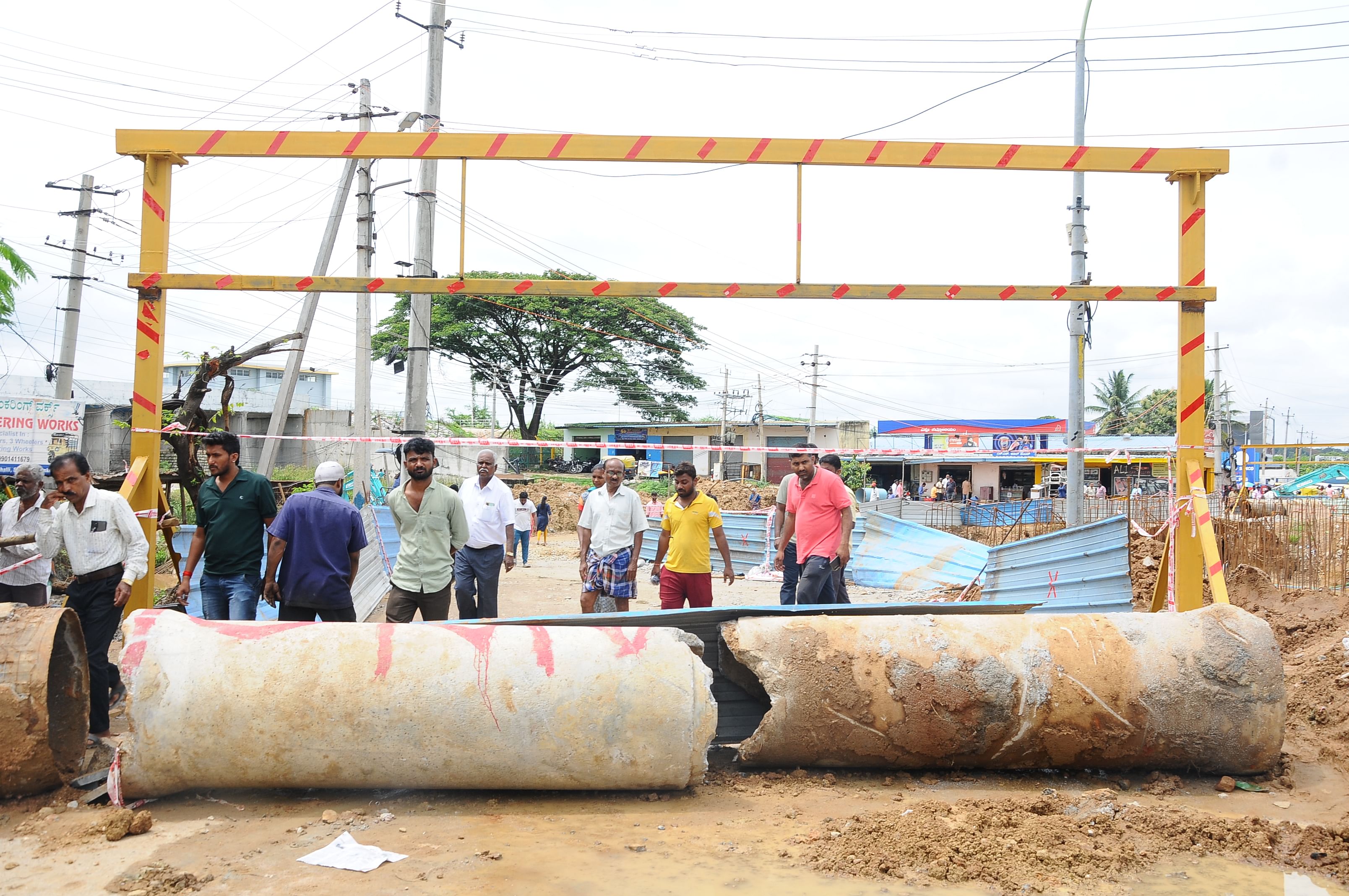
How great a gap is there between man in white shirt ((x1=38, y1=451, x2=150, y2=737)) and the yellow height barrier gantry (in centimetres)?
29

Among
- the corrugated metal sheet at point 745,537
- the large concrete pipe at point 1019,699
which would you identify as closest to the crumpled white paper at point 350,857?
the large concrete pipe at point 1019,699

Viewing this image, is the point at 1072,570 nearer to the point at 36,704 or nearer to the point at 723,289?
the point at 723,289

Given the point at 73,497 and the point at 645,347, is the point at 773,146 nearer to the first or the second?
the point at 73,497

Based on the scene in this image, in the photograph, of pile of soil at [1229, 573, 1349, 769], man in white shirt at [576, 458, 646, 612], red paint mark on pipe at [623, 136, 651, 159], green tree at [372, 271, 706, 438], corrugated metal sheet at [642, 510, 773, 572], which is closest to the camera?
pile of soil at [1229, 573, 1349, 769]

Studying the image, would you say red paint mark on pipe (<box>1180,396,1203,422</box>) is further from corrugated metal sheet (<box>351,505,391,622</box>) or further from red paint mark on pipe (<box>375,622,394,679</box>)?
corrugated metal sheet (<box>351,505,391,622</box>)

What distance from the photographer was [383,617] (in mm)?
10297

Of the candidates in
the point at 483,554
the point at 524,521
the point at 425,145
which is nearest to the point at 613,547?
the point at 483,554

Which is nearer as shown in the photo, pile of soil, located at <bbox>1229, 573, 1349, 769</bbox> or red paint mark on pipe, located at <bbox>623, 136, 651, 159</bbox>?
pile of soil, located at <bbox>1229, 573, 1349, 769</bbox>

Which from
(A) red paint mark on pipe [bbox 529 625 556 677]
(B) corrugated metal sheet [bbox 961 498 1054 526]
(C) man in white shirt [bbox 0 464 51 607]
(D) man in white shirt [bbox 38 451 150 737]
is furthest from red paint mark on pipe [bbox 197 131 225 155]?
(B) corrugated metal sheet [bbox 961 498 1054 526]

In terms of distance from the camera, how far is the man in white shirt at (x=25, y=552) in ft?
18.4

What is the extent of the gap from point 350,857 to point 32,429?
10804mm

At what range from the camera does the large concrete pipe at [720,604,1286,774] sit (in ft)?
14.2

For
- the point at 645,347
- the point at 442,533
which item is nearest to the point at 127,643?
the point at 442,533

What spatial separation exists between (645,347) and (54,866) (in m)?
41.8
